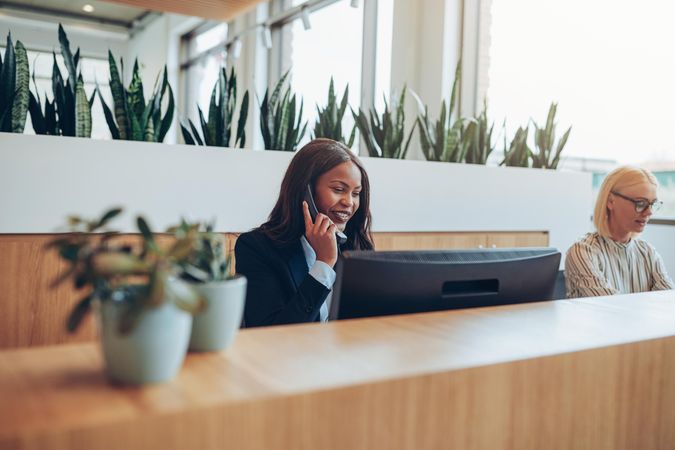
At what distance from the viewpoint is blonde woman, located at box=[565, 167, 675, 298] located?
2.52m

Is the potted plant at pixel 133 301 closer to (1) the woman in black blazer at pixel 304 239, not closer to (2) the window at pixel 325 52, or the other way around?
(1) the woman in black blazer at pixel 304 239

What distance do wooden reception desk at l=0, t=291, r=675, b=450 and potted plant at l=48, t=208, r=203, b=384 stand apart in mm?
29

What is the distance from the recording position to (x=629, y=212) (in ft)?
8.45

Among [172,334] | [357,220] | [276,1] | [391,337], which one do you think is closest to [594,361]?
[391,337]

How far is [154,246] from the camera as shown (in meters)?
0.68

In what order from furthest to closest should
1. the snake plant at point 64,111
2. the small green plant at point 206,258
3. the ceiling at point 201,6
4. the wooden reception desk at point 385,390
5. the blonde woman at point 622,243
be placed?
the ceiling at point 201,6, the blonde woman at point 622,243, the snake plant at point 64,111, the small green plant at point 206,258, the wooden reception desk at point 385,390

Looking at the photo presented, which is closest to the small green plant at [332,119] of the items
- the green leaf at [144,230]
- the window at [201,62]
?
the green leaf at [144,230]

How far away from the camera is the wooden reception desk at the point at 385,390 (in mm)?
618

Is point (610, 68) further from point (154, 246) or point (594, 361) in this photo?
point (154, 246)

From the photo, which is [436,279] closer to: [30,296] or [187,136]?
[30,296]

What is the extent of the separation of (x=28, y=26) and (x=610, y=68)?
8356mm

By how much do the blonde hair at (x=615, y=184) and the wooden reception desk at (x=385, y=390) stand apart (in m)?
1.52

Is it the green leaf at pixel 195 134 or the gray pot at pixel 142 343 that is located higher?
the green leaf at pixel 195 134

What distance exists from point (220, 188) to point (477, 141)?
1.51 metres
